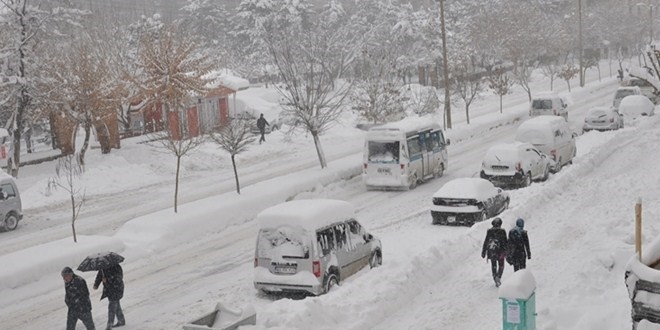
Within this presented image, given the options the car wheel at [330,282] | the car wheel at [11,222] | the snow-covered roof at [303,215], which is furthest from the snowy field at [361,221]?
the snow-covered roof at [303,215]

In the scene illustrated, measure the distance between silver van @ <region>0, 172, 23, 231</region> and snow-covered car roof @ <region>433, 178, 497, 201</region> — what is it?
45.1ft

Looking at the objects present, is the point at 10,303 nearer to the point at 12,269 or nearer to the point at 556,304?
the point at 12,269

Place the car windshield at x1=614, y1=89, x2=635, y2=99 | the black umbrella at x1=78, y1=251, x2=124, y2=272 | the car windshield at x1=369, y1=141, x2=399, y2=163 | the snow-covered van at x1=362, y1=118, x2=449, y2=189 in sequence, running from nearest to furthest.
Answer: the black umbrella at x1=78, y1=251, x2=124, y2=272
the snow-covered van at x1=362, y1=118, x2=449, y2=189
the car windshield at x1=369, y1=141, x2=399, y2=163
the car windshield at x1=614, y1=89, x2=635, y2=99

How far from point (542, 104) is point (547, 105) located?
34 centimetres

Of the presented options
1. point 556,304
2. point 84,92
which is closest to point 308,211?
point 556,304

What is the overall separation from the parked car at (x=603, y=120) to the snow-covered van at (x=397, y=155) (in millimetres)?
13339

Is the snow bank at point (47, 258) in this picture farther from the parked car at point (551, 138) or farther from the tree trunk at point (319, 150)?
the parked car at point (551, 138)

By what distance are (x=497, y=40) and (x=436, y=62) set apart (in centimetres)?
713

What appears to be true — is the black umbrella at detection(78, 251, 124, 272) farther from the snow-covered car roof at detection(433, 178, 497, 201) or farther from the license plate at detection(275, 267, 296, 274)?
the snow-covered car roof at detection(433, 178, 497, 201)

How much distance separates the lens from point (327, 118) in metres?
34.0

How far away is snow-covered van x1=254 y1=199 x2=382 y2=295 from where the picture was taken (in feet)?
51.0

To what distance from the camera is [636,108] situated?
4384 centimetres

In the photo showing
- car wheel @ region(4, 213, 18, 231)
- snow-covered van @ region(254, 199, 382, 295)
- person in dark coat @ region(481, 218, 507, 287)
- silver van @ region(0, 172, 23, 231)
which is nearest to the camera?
person in dark coat @ region(481, 218, 507, 287)

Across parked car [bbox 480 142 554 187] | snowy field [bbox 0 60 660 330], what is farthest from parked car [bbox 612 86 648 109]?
parked car [bbox 480 142 554 187]
